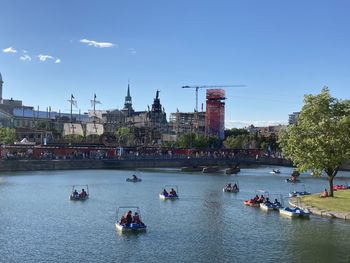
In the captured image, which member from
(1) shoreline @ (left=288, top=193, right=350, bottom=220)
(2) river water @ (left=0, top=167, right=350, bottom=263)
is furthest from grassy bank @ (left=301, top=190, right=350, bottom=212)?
(2) river water @ (left=0, top=167, right=350, bottom=263)

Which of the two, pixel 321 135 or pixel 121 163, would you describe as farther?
pixel 121 163

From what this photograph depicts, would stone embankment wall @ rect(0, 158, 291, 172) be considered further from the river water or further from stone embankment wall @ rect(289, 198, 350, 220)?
stone embankment wall @ rect(289, 198, 350, 220)

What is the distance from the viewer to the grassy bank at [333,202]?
2928 inches

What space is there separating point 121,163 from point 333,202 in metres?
110

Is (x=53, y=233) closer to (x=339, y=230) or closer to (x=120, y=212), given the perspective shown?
(x=120, y=212)

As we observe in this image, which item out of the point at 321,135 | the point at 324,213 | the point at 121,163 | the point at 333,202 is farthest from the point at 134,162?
the point at 324,213

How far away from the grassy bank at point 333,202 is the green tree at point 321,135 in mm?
2630

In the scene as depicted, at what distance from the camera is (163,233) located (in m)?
59.6

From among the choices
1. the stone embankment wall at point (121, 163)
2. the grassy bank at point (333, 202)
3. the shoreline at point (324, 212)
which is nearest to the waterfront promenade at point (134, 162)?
the stone embankment wall at point (121, 163)

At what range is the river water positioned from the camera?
49.3 m

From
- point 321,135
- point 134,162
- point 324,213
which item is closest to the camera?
point 324,213

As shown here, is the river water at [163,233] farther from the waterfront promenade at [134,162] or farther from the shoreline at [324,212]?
the waterfront promenade at [134,162]

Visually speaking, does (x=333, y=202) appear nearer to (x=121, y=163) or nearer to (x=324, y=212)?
(x=324, y=212)

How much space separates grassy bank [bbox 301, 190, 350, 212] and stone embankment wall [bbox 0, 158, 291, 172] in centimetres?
9493
